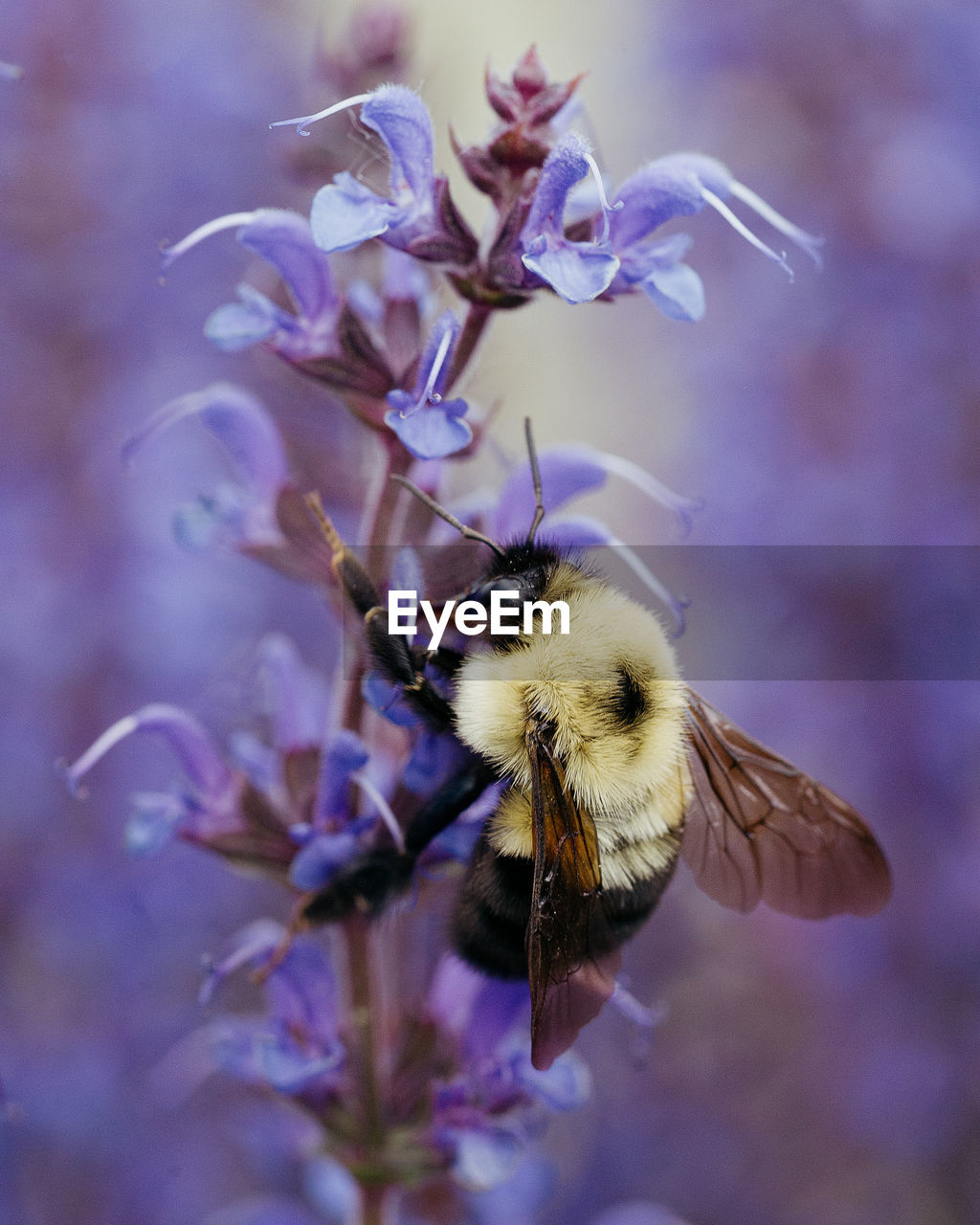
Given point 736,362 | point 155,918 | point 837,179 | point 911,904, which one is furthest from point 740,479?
point 155,918

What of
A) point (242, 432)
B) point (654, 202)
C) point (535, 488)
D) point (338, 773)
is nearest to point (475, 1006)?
point (338, 773)

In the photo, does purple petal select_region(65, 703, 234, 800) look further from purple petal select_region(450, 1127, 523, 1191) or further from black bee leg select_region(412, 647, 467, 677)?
purple petal select_region(450, 1127, 523, 1191)

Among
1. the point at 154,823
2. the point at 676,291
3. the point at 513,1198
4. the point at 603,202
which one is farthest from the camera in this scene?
the point at 513,1198

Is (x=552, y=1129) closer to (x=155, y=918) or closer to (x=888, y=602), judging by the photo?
(x=155, y=918)

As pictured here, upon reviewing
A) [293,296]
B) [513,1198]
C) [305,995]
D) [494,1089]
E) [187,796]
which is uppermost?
[293,296]

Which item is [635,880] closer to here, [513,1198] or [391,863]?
[391,863]

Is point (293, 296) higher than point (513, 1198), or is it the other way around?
point (293, 296)

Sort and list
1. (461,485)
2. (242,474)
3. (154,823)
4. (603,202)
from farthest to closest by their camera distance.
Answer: (461,485)
(242,474)
(154,823)
(603,202)

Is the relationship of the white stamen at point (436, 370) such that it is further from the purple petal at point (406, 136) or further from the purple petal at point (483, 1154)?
the purple petal at point (483, 1154)
